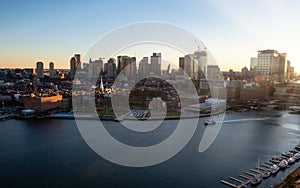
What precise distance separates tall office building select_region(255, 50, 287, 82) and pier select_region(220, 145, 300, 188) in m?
15.0

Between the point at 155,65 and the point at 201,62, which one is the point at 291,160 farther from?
the point at 201,62

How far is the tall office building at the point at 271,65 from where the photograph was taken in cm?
1719

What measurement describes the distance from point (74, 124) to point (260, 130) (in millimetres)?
4281

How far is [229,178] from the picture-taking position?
2.78m

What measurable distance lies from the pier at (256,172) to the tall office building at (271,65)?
1503 cm

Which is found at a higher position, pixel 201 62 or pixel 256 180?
pixel 201 62

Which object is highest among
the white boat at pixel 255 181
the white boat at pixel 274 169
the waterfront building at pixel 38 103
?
the waterfront building at pixel 38 103

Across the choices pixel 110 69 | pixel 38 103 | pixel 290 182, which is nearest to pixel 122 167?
pixel 290 182

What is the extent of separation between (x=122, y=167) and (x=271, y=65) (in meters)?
17.1

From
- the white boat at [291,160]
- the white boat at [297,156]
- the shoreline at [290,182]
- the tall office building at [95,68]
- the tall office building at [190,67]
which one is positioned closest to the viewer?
the shoreline at [290,182]

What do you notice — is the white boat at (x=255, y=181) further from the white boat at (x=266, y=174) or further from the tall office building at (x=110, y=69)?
the tall office building at (x=110, y=69)

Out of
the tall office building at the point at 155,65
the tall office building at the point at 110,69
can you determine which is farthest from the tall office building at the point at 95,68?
the tall office building at the point at 155,65

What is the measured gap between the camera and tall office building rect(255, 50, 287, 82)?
1719cm

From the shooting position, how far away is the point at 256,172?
2.94 m
